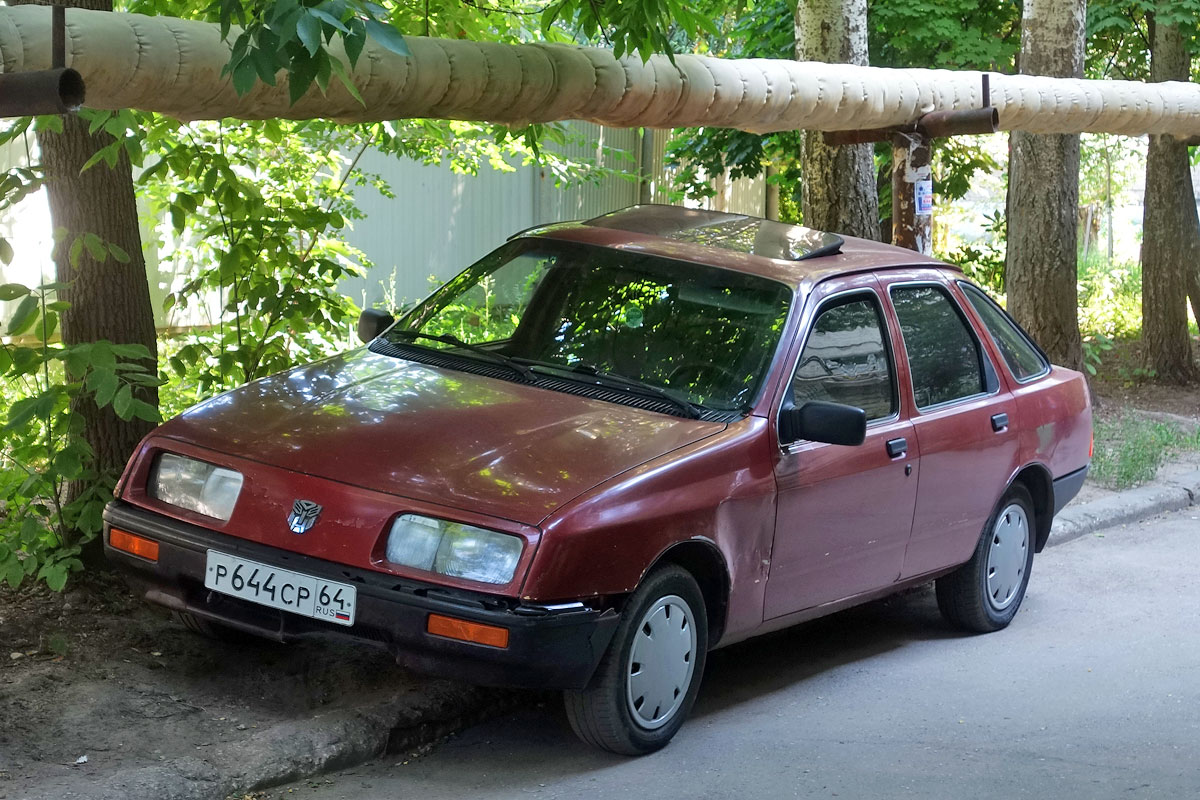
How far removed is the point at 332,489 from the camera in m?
4.69

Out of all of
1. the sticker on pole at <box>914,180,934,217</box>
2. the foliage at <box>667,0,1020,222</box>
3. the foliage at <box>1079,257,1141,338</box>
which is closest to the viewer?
the sticker on pole at <box>914,180,934,217</box>

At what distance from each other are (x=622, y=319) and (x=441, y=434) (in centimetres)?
112

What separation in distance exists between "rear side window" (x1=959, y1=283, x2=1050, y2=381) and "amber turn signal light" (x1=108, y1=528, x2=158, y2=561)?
3.87 meters

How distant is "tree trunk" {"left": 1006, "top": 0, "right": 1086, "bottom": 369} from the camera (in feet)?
39.4

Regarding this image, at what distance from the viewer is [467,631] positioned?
14.6ft

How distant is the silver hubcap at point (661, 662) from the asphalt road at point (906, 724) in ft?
0.58

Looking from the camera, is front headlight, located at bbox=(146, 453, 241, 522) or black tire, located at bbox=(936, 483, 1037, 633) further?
black tire, located at bbox=(936, 483, 1037, 633)

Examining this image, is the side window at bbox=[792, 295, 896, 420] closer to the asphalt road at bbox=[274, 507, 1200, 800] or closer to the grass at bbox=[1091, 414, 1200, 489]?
the asphalt road at bbox=[274, 507, 1200, 800]

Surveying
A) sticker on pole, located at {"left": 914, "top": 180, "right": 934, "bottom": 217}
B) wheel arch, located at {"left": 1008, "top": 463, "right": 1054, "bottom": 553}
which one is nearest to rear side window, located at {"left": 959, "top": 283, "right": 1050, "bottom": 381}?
wheel arch, located at {"left": 1008, "top": 463, "right": 1054, "bottom": 553}

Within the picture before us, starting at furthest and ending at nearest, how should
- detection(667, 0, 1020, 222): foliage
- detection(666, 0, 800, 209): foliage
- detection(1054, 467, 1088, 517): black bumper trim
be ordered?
1. detection(666, 0, 800, 209): foliage
2. detection(667, 0, 1020, 222): foliage
3. detection(1054, 467, 1088, 517): black bumper trim

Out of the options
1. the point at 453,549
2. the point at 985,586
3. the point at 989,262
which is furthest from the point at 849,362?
the point at 989,262

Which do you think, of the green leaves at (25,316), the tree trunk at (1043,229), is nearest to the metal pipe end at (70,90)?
the green leaves at (25,316)

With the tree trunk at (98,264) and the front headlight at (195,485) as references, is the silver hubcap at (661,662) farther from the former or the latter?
the tree trunk at (98,264)

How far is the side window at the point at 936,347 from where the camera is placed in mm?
6324
